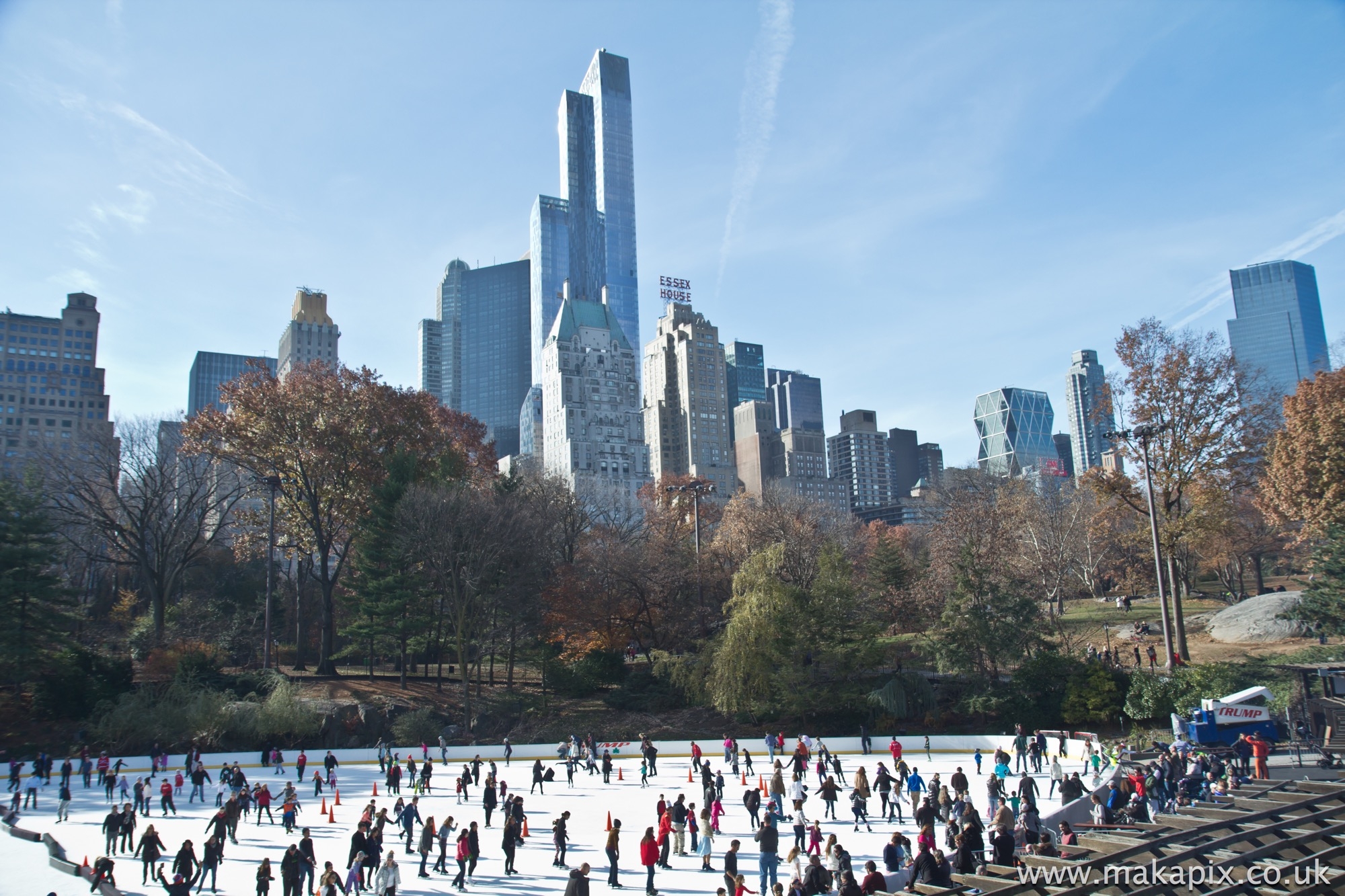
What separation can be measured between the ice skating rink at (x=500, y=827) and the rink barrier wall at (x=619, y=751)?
0.32m

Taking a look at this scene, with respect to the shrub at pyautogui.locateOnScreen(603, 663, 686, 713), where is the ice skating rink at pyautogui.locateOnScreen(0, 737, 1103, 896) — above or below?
A: below

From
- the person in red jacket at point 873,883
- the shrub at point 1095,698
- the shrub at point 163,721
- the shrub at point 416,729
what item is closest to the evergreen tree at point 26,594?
the shrub at point 163,721

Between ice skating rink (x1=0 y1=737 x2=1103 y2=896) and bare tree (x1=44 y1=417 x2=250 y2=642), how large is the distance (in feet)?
56.9

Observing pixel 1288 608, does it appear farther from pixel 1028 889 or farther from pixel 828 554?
pixel 1028 889

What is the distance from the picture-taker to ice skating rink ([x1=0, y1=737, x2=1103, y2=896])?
16594 millimetres

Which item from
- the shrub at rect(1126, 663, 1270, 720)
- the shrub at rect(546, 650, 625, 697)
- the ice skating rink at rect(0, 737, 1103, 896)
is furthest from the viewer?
the shrub at rect(546, 650, 625, 697)

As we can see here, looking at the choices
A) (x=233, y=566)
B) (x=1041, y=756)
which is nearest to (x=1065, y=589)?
(x=1041, y=756)

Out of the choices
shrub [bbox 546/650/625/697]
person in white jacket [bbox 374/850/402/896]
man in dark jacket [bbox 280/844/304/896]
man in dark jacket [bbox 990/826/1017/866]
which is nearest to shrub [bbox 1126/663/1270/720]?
man in dark jacket [bbox 990/826/1017/866]

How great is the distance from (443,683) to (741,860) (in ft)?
104

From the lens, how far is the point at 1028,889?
34.9 feet

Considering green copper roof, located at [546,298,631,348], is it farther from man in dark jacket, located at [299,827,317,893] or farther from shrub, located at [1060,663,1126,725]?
man in dark jacket, located at [299,827,317,893]

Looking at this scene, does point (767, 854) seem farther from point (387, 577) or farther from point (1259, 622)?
point (1259, 622)

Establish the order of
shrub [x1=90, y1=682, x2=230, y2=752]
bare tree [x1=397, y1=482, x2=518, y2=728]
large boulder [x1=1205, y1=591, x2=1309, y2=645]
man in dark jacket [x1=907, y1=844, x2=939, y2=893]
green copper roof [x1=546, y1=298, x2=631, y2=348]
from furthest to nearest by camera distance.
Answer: green copper roof [x1=546, y1=298, x2=631, y2=348], bare tree [x1=397, y1=482, x2=518, y2=728], large boulder [x1=1205, y1=591, x2=1309, y2=645], shrub [x1=90, y1=682, x2=230, y2=752], man in dark jacket [x1=907, y1=844, x2=939, y2=893]

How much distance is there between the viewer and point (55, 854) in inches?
717
